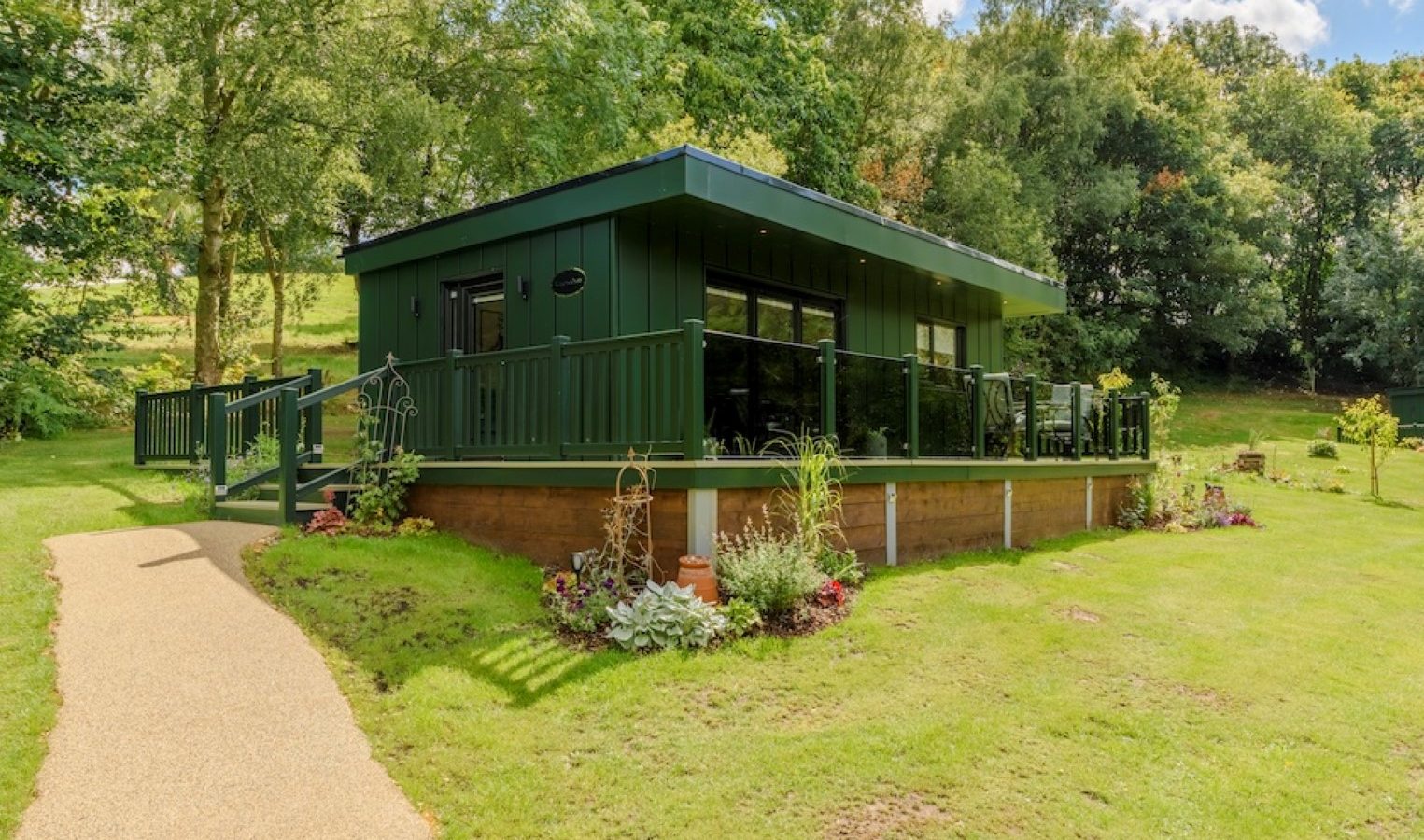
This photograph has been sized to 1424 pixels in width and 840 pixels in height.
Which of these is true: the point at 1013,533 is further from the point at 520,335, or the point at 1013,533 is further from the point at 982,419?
the point at 520,335

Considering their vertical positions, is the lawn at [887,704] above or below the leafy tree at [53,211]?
below

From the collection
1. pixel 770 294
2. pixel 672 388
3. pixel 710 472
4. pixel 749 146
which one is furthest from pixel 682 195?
pixel 749 146

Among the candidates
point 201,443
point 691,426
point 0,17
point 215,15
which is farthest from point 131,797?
point 0,17

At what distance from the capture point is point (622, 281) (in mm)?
7613

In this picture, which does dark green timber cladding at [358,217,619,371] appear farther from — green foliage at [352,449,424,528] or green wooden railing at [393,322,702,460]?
green foliage at [352,449,424,528]

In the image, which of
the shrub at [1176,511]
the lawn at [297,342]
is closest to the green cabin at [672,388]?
the shrub at [1176,511]

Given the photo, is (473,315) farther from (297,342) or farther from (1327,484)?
(297,342)

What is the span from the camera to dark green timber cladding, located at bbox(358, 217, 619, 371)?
25.1 ft

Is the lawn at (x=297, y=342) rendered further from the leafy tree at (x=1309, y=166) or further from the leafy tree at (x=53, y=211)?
the leafy tree at (x=1309, y=166)

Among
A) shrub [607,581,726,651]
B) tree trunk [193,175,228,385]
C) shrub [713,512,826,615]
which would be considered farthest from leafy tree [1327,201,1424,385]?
tree trunk [193,175,228,385]

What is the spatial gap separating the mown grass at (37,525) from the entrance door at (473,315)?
310 cm

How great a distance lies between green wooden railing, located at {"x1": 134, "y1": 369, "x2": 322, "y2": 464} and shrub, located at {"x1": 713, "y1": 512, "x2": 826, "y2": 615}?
5.34 metres

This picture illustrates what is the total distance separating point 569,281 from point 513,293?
826 mm

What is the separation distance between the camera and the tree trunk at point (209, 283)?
52.5 feet
